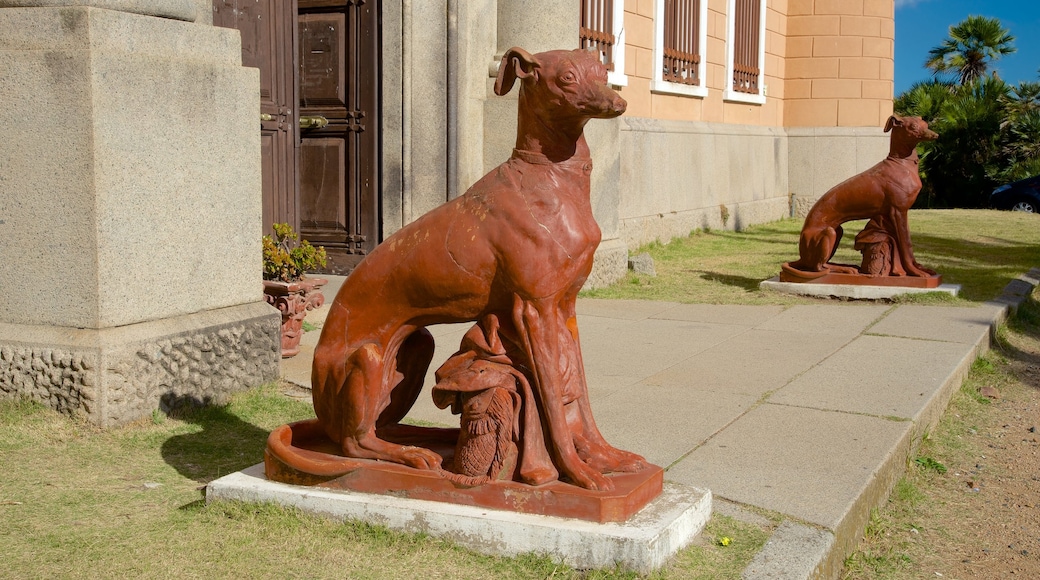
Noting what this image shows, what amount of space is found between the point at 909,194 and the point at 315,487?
21.2ft

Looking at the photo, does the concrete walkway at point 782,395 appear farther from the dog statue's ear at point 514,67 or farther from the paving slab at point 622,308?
the dog statue's ear at point 514,67

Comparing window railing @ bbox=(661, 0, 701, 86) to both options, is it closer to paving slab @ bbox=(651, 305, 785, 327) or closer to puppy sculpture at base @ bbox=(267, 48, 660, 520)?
paving slab @ bbox=(651, 305, 785, 327)

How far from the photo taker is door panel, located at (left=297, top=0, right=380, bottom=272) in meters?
8.94

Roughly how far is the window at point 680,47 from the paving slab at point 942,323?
6454mm

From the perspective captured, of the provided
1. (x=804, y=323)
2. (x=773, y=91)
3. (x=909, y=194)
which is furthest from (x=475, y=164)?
(x=773, y=91)

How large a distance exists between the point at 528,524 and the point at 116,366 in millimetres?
2321

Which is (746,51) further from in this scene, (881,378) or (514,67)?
(514,67)

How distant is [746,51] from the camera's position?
17.4 metres

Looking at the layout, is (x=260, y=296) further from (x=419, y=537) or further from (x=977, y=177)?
(x=977, y=177)

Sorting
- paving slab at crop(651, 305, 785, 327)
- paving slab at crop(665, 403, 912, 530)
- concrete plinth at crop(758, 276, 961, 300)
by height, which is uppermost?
concrete plinth at crop(758, 276, 961, 300)

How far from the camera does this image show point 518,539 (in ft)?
10.7

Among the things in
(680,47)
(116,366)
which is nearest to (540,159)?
(116,366)

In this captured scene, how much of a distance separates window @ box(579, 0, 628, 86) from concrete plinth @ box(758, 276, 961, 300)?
413cm

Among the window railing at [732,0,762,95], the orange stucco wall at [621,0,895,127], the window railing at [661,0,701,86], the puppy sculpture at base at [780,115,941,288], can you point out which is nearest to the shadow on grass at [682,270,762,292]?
the puppy sculpture at base at [780,115,941,288]
